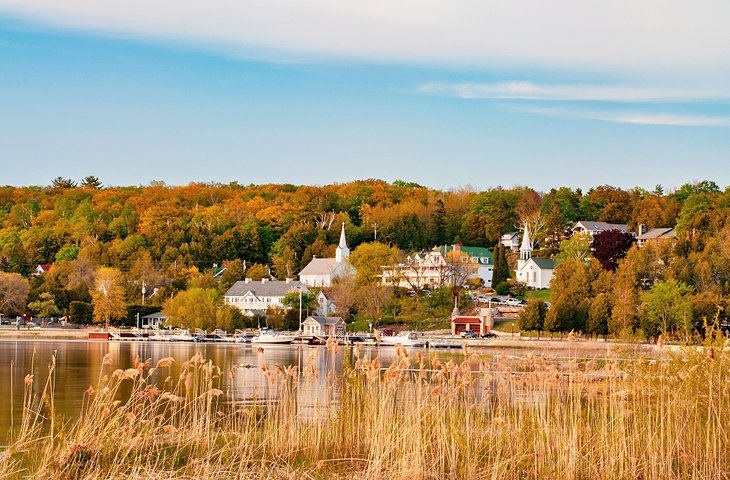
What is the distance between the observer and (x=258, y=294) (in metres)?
104

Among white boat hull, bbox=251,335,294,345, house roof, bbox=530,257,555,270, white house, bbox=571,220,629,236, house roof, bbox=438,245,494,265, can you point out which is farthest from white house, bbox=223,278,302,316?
white house, bbox=571,220,629,236

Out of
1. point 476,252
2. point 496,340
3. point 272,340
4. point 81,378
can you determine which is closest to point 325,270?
point 476,252

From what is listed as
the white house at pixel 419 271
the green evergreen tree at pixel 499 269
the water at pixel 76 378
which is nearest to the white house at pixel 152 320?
the white house at pixel 419 271

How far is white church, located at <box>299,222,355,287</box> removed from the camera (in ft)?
363

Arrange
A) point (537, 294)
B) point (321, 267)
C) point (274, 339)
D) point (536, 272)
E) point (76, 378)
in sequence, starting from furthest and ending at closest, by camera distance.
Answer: point (321, 267) → point (536, 272) → point (537, 294) → point (274, 339) → point (76, 378)

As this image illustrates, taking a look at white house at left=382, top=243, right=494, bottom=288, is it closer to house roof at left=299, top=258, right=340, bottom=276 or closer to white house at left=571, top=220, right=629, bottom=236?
house roof at left=299, top=258, right=340, bottom=276

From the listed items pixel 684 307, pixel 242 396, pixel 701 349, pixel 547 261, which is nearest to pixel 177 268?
pixel 547 261

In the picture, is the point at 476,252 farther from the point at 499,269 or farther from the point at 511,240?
the point at 511,240

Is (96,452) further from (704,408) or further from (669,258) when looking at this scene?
(669,258)

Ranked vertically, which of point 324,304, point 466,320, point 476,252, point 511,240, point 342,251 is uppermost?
point 511,240

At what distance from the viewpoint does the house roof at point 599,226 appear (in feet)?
404

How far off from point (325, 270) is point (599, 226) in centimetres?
3518

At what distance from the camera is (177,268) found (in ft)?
379

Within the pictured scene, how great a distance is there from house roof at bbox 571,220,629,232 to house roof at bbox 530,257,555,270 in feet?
64.8
